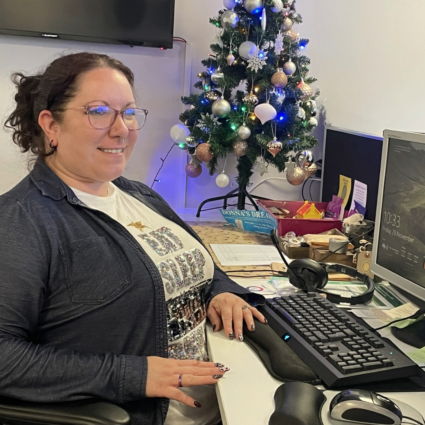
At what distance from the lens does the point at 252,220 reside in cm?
208

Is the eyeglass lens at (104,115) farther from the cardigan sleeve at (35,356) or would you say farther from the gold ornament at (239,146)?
the gold ornament at (239,146)

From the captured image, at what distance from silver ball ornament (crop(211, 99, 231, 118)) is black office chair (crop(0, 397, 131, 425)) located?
1.60 meters

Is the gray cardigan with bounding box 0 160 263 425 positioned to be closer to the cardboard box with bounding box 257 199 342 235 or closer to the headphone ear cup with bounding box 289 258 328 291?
the headphone ear cup with bounding box 289 258 328 291

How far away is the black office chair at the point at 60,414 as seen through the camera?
0.84 m

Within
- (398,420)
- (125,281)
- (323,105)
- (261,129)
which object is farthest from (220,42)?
(398,420)

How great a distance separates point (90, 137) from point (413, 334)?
0.87 meters

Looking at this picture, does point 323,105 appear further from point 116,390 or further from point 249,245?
point 116,390

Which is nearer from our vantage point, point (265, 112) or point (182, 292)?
point (182, 292)

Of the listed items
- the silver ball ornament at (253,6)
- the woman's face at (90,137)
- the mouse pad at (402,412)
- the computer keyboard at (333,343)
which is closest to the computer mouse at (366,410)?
the mouse pad at (402,412)

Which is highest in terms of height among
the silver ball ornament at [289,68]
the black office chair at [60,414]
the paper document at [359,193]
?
the silver ball ornament at [289,68]

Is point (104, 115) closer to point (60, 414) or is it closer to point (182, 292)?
point (182, 292)

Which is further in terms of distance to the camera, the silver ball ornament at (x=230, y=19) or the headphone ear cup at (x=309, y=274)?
the silver ball ornament at (x=230, y=19)

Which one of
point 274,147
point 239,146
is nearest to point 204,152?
point 239,146

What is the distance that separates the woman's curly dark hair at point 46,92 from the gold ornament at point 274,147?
109 cm
